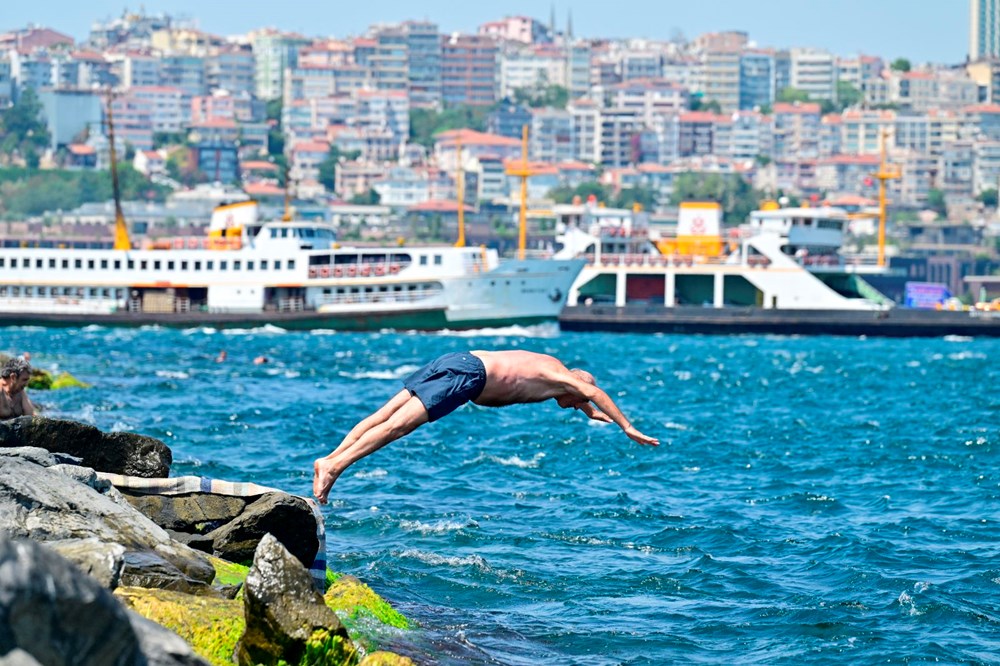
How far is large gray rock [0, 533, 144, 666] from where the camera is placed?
613 centimetres

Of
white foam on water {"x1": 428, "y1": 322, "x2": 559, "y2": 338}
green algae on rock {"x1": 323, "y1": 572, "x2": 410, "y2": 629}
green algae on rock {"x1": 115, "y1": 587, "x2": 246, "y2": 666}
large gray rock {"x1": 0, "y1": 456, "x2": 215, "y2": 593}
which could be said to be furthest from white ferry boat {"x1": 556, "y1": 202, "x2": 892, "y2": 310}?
green algae on rock {"x1": 115, "y1": 587, "x2": 246, "y2": 666}

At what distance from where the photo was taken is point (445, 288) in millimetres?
59750

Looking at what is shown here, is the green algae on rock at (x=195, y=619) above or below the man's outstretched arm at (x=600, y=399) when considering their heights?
below

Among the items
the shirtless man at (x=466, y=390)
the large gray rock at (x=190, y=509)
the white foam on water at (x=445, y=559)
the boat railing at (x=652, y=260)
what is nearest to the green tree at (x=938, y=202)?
the boat railing at (x=652, y=260)

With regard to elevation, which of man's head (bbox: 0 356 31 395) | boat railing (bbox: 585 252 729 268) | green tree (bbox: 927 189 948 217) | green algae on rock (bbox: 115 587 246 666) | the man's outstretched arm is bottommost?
green tree (bbox: 927 189 948 217)

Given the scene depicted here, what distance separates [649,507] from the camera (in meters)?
18.0

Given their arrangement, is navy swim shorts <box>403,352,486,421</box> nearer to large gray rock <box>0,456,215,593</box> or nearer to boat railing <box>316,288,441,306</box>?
large gray rock <box>0,456,215,593</box>

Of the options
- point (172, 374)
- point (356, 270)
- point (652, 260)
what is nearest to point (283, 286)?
point (356, 270)

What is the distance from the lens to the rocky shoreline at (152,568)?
20.9 feet

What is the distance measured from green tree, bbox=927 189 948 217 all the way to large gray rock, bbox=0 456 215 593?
18568cm

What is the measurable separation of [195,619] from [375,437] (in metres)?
1.38

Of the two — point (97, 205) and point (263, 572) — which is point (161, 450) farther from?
point (97, 205)

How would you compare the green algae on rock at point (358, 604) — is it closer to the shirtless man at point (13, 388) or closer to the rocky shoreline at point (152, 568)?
A: the rocky shoreline at point (152, 568)

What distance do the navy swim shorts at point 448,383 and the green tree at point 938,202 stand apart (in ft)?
610
